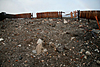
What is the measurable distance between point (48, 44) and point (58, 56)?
1380 millimetres

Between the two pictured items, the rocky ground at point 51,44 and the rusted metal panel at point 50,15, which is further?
the rusted metal panel at point 50,15

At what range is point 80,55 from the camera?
629cm

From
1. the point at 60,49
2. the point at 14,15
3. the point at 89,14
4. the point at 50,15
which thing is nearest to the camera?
the point at 60,49

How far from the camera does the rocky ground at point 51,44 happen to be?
6.06 meters

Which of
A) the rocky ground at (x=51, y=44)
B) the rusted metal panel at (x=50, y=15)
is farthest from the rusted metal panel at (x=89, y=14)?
the rusted metal panel at (x=50, y=15)

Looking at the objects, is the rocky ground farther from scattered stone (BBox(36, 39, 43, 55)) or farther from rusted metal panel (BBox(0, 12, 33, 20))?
rusted metal panel (BBox(0, 12, 33, 20))

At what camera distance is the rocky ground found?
6.06m

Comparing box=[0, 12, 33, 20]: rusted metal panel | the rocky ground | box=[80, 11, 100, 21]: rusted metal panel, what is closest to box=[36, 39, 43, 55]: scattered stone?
the rocky ground

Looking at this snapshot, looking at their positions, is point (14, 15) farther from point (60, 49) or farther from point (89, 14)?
point (89, 14)

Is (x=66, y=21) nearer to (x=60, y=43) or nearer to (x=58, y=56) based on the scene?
(x=60, y=43)

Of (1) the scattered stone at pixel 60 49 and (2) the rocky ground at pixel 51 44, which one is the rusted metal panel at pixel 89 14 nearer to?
(2) the rocky ground at pixel 51 44

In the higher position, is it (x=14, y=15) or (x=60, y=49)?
(x=14, y=15)

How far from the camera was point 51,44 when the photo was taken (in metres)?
7.11

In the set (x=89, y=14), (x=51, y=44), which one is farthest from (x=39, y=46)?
(x=89, y=14)
